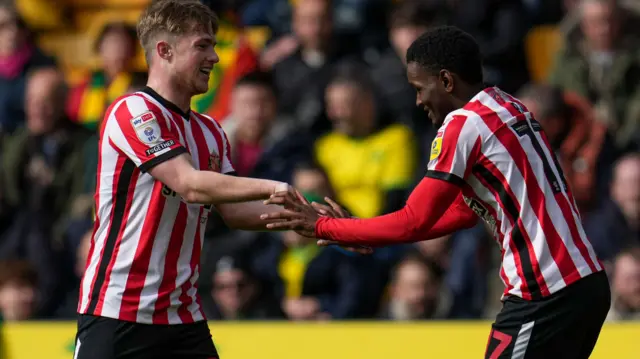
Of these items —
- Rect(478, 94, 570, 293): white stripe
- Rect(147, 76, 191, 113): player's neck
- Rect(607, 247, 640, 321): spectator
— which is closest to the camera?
Rect(478, 94, 570, 293): white stripe

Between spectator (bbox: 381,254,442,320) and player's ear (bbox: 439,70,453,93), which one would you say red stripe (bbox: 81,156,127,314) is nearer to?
player's ear (bbox: 439,70,453,93)

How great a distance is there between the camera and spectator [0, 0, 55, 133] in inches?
419

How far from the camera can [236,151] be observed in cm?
922

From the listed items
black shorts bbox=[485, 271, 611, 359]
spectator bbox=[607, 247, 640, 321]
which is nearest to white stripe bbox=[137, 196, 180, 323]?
black shorts bbox=[485, 271, 611, 359]

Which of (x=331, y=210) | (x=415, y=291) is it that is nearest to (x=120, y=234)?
(x=331, y=210)

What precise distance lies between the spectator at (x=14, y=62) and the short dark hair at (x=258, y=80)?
2483 millimetres

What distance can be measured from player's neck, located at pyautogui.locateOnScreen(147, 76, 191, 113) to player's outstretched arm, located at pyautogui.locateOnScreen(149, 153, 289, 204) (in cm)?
36

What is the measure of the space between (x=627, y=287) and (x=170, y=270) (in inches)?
142

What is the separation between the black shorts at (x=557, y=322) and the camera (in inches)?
171

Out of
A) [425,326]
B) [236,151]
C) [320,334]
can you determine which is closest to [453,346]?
[425,326]

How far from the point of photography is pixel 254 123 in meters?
9.24

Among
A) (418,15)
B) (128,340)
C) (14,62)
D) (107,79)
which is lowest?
(128,340)

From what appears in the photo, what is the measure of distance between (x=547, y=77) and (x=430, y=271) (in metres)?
2.61

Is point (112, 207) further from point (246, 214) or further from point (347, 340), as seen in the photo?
point (347, 340)
